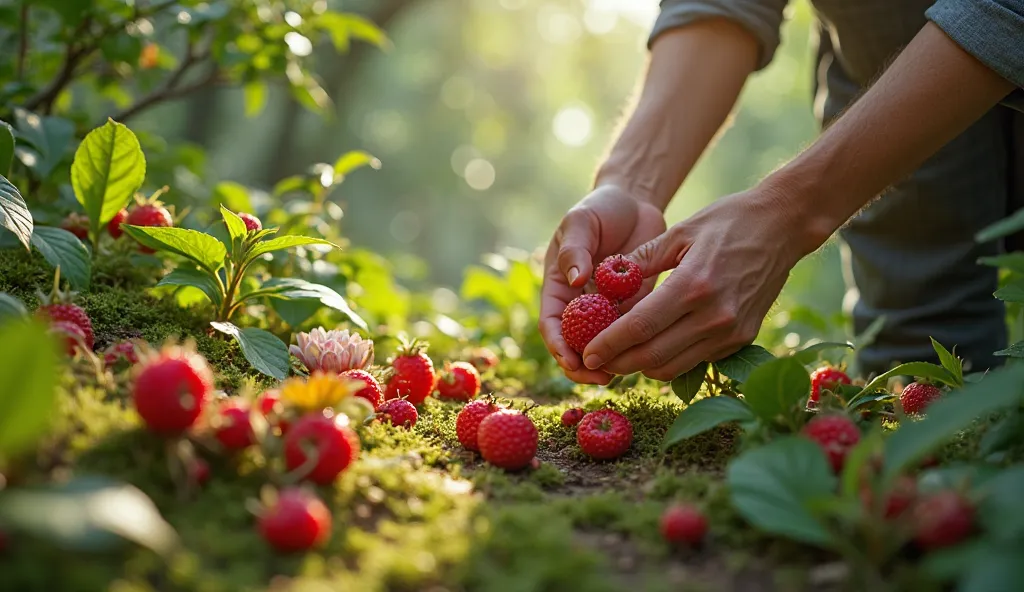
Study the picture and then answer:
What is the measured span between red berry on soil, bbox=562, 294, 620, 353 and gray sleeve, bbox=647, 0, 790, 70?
1.29 meters

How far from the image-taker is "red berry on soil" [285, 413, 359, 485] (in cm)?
131

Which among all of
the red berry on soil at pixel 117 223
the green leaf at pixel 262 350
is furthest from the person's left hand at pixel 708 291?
the red berry on soil at pixel 117 223

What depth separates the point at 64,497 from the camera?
102cm

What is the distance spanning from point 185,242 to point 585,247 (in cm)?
110

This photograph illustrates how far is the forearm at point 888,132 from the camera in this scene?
1.90m

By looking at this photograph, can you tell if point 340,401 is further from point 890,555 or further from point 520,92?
point 520,92

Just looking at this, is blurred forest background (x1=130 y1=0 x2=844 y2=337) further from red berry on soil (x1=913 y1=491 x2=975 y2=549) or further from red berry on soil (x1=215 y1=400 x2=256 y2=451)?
red berry on soil (x1=913 y1=491 x2=975 y2=549)

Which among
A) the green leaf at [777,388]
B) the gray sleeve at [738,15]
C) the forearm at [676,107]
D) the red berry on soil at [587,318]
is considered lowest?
the green leaf at [777,388]

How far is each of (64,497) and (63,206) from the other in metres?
1.86

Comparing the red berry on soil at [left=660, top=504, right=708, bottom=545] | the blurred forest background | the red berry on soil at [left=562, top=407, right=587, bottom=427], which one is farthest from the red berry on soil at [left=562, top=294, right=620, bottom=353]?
the blurred forest background

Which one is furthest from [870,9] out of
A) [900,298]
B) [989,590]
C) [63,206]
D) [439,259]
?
[439,259]

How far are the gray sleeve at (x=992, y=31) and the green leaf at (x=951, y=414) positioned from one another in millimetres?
987

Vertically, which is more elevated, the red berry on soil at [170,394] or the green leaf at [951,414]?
the red berry on soil at [170,394]

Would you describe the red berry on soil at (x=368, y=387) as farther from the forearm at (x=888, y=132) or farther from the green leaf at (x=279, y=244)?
the forearm at (x=888, y=132)
